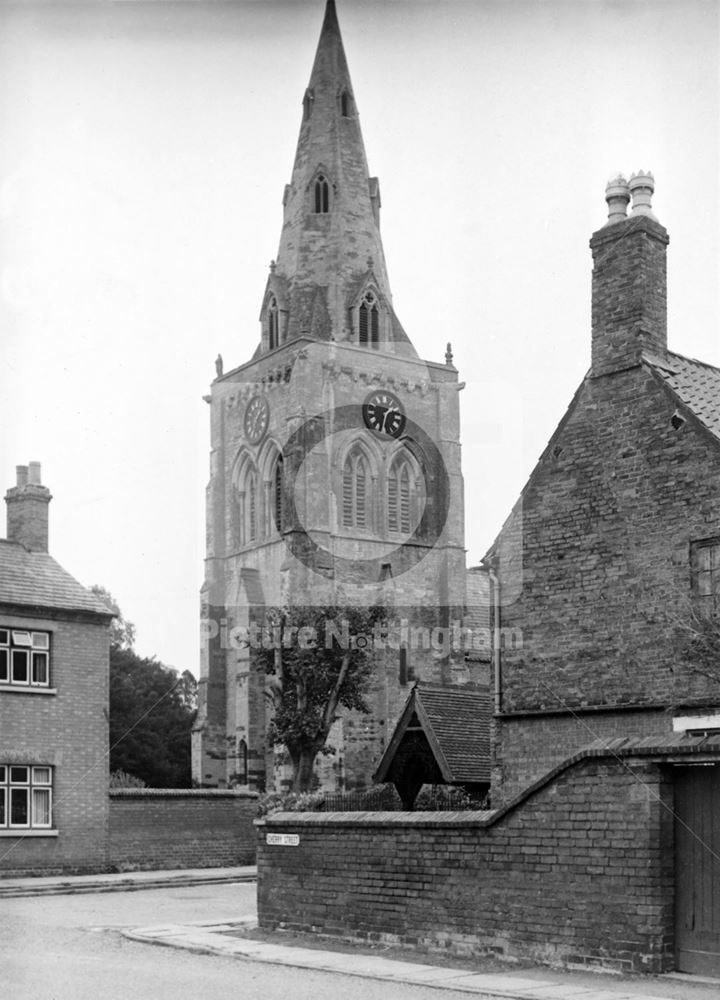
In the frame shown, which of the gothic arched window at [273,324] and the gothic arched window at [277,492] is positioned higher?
the gothic arched window at [273,324]

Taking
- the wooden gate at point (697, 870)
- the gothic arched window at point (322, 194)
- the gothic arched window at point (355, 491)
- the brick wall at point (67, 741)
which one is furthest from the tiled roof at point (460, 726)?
the gothic arched window at point (322, 194)

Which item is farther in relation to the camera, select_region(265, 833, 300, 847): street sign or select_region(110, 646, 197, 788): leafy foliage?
select_region(110, 646, 197, 788): leafy foliage

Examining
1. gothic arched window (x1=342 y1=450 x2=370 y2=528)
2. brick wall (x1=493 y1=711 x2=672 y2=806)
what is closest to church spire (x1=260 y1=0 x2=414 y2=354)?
gothic arched window (x1=342 y1=450 x2=370 y2=528)

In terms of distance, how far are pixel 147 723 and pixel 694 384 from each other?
56033 millimetres

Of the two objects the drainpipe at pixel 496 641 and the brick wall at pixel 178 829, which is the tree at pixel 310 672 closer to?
the brick wall at pixel 178 829

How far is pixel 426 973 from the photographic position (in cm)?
1348

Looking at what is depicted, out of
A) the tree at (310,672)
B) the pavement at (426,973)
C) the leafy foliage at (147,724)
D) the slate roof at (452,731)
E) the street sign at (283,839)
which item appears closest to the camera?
the pavement at (426,973)

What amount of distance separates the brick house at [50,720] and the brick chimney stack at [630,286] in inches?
595

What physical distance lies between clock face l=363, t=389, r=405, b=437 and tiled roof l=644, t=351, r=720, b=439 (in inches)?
1749

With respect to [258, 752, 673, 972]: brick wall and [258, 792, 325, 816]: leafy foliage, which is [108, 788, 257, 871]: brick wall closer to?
[258, 792, 325, 816]: leafy foliage

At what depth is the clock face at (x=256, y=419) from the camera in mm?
66750

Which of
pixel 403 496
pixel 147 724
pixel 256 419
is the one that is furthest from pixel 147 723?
pixel 403 496

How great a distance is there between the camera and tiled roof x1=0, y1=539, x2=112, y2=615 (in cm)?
3059

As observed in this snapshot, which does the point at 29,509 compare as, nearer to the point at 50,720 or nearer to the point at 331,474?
the point at 50,720
